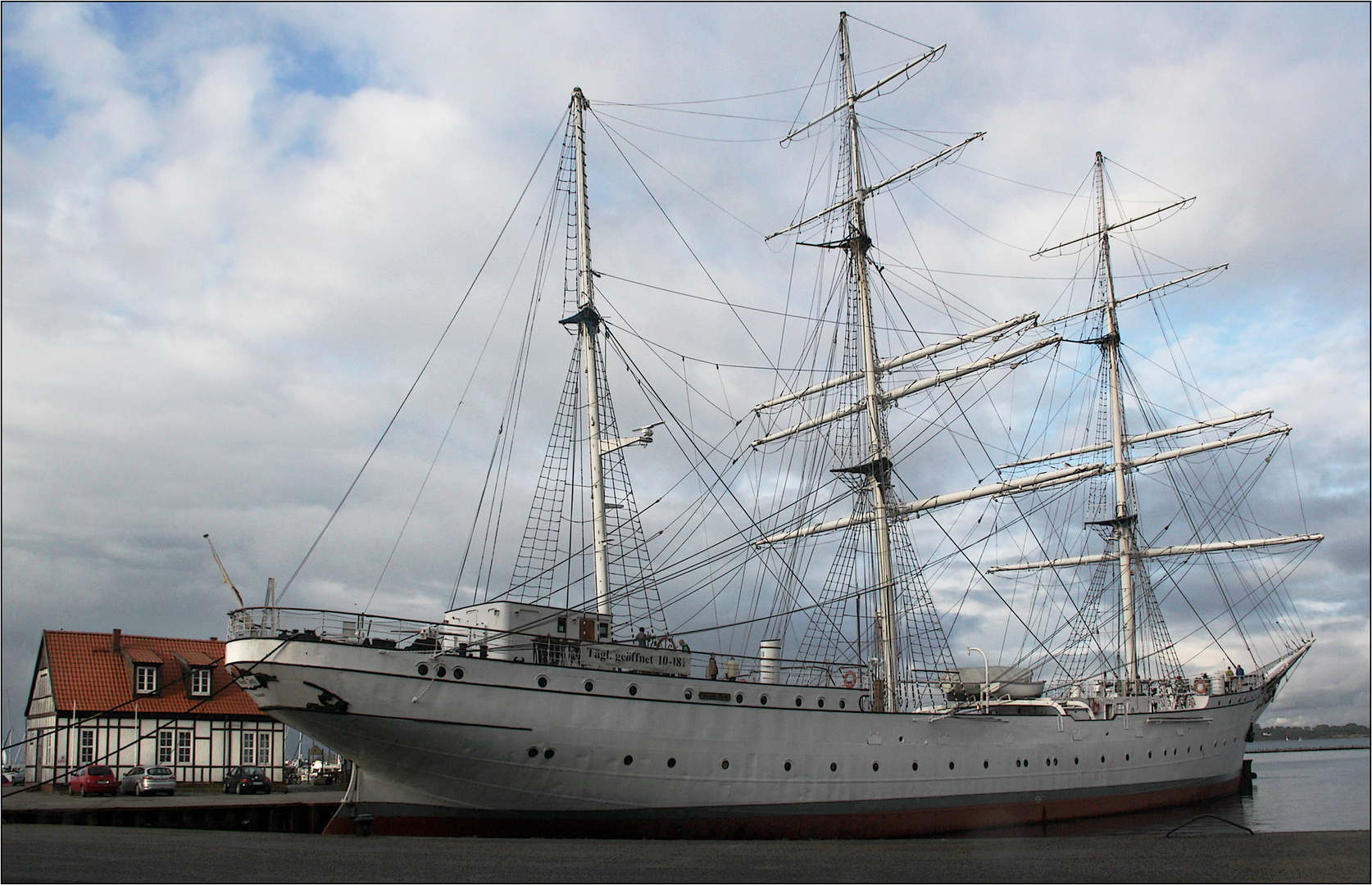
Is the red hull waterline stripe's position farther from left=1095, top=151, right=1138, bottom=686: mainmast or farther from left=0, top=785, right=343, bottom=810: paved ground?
left=1095, top=151, right=1138, bottom=686: mainmast

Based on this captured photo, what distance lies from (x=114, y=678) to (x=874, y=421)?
3214 cm

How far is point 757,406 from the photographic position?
41.6m

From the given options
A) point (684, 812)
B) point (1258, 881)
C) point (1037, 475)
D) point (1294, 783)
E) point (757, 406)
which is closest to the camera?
point (1258, 881)

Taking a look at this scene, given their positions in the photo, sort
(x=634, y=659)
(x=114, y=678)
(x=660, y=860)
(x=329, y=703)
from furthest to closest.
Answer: (x=114, y=678), (x=634, y=659), (x=329, y=703), (x=660, y=860)

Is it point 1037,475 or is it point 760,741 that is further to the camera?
point 1037,475

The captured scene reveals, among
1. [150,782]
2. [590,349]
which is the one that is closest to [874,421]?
[590,349]

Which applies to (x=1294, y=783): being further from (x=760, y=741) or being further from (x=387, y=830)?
(x=387, y=830)

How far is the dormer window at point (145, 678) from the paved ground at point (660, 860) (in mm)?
21059

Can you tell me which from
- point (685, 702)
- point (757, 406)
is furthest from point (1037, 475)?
point (685, 702)

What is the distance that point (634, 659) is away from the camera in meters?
24.0

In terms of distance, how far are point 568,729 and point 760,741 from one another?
5.51 meters

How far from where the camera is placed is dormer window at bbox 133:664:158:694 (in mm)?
39219

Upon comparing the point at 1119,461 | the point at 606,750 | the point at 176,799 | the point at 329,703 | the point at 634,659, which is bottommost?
the point at 176,799

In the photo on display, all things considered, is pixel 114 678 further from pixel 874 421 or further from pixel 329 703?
pixel 874 421
